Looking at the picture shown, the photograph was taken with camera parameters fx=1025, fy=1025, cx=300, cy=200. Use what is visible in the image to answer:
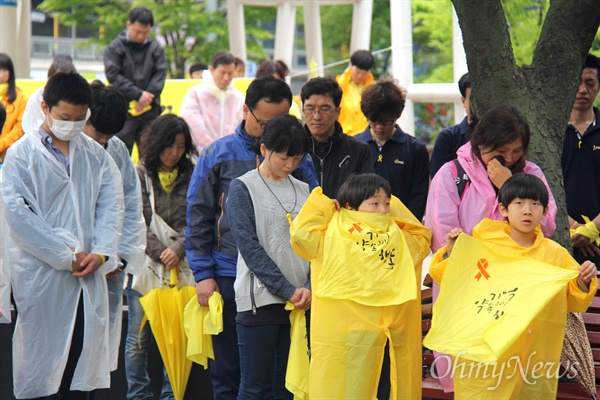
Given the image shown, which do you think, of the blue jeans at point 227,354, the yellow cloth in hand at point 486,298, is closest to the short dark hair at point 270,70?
the blue jeans at point 227,354

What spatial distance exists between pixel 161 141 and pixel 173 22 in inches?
686

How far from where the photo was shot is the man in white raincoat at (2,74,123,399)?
6141 mm

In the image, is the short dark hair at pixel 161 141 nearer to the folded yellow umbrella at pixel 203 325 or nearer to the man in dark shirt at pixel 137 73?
the folded yellow umbrella at pixel 203 325

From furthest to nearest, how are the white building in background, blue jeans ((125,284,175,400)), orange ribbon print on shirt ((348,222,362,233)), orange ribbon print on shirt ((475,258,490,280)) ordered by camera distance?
the white building in background, blue jeans ((125,284,175,400)), orange ribbon print on shirt ((348,222,362,233)), orange ribbon print on shirt ((475,258,490,280))

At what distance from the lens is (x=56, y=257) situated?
20.1 feet

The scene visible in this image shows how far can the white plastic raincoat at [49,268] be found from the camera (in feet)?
20.1

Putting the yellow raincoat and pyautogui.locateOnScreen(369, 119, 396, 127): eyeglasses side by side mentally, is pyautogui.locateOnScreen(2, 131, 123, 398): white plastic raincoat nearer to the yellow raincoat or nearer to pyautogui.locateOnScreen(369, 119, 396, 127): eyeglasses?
pyautogui.locateOnScreen(369, 119, 396, 127): eyeglasses

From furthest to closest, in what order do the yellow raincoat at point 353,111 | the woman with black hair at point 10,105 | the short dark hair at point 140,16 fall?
the yellow raincoat at point 353,111, the short dark hair at point 140,16, the woman with black hair at point 10,105

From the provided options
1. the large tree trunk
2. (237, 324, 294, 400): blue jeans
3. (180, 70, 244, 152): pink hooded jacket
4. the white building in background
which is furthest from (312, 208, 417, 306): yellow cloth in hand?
the white building in background

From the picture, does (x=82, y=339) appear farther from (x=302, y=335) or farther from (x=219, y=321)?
(x=302, y=335)

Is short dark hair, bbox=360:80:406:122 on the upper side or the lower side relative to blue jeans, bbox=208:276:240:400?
upper

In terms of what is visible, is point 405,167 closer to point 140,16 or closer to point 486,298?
point 486,298

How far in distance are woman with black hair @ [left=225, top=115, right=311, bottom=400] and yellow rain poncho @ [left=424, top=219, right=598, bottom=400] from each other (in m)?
0.94

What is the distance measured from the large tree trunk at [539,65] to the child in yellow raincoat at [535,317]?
3.38 feet
